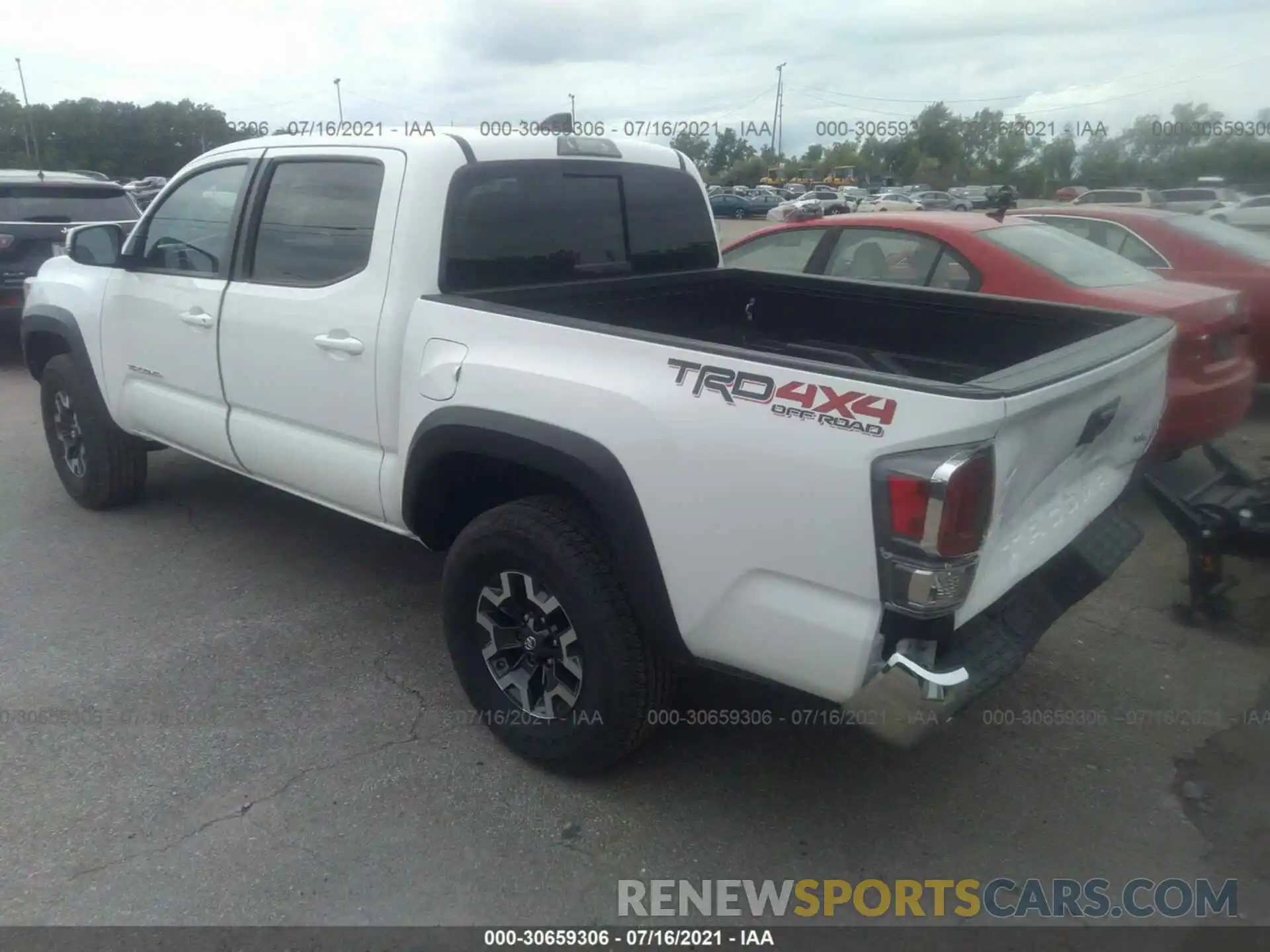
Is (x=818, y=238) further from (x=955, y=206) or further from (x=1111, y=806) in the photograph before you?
(x=955, y=206)

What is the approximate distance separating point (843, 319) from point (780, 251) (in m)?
2.55

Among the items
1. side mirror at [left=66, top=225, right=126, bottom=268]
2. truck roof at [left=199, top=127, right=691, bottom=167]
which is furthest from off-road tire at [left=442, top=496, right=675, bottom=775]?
side mirror at [left=66, top=225, right=126, bottom=268]

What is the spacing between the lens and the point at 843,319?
4.26m

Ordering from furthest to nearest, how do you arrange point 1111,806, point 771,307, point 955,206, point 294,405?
point 955,206, point 771,307, point 294,405, point 1111,806

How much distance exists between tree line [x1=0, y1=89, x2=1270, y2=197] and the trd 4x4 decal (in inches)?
399

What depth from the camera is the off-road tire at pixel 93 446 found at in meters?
5.22

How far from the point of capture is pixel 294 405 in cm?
391

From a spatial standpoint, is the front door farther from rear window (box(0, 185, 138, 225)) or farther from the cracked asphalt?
rear window (box(0, 185, 138, 225))

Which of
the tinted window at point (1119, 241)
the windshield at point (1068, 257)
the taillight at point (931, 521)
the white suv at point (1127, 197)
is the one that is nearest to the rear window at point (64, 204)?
the windshield at point (1068, 257)

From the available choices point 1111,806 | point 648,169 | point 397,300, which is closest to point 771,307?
point 648,169

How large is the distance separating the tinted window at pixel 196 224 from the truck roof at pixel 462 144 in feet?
0.52

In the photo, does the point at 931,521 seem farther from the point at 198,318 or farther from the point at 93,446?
the point at 93,446

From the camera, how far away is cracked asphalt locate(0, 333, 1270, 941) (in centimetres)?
282

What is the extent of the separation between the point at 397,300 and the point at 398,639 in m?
1.49
